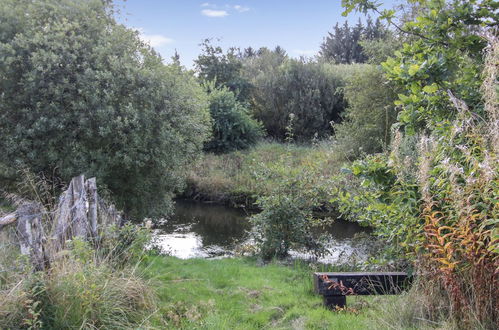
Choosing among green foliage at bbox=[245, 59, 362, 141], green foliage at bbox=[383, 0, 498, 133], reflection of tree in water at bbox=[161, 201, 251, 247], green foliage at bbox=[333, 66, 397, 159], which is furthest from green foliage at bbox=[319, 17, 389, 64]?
Result: green foliage at bbox=[383, 0, 498, 133]

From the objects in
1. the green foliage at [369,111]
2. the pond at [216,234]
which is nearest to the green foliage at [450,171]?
the pond at [216,234]

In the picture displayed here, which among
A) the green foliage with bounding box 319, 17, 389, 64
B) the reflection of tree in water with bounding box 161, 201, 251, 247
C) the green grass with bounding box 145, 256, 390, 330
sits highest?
the green foliage with bounding box 319, 17, 389, 64

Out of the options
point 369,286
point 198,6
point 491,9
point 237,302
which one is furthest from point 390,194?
point 198,6

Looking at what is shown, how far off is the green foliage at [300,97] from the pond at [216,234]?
795 centimetres

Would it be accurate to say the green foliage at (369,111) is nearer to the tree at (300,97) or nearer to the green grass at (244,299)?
the tree at (300,97)

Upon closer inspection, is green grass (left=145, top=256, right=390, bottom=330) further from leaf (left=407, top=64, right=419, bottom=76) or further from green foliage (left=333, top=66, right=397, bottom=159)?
green foliage (left=333, top=66, right=397, bottom=159)

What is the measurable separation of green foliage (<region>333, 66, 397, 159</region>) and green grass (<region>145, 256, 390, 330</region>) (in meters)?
8.08

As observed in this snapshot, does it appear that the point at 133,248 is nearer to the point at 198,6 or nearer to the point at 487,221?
the point at 487,221

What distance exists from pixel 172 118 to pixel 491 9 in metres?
5.68

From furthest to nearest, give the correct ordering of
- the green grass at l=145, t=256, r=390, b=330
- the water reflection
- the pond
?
the water reflection < the pond < the green grass at l=145, t=256, r=390, b=330

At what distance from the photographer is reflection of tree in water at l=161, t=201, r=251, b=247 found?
11246 millimetres

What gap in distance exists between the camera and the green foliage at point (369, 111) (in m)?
13.9

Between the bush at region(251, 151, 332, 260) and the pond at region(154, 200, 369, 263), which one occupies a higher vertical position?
the bush at region(251, 151, 332, 260)

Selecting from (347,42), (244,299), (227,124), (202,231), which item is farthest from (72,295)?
(347,42)
